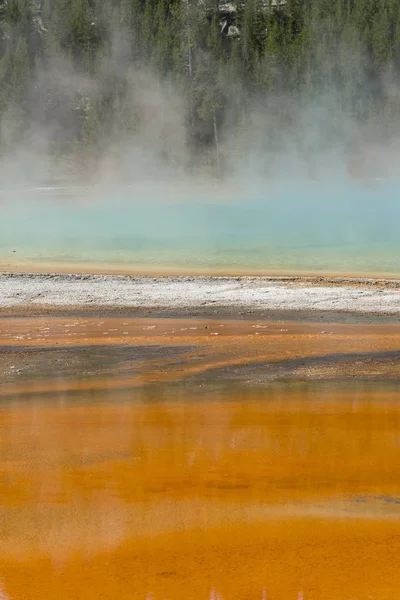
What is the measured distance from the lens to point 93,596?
360 centimetres

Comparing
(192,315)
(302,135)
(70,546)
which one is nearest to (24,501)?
(70,546)

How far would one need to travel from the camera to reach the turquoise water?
1633 cm

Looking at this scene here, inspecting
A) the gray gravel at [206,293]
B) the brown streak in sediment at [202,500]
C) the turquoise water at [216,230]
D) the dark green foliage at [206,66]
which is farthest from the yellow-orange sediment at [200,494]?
the dark green foliage at [206,66]

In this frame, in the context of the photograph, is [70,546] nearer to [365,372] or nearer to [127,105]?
[365,372]

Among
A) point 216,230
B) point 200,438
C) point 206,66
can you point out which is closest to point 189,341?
point 200,438

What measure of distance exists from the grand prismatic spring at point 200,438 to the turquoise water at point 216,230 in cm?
372

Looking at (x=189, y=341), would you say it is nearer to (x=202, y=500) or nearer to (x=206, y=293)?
(x=206, y=293)

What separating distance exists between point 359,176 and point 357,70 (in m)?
8.97

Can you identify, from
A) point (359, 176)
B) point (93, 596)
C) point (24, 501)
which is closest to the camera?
point (93, 596)

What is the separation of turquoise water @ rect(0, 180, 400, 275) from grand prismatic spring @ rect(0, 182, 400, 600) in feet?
12.2

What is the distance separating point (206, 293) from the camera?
11258mm

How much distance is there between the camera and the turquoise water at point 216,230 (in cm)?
1633

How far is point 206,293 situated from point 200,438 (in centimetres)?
581

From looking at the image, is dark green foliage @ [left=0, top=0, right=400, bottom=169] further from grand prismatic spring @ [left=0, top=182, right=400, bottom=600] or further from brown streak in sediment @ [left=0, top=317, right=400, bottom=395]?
brown streak in sediment @ [left=0, top=317, right=400, bottom=395]
